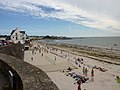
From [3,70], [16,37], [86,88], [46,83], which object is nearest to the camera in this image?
[46,83]

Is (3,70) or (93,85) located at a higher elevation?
(3,70)

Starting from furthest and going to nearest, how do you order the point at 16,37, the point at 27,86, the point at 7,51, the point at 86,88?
the point at 16,37 → the point at 86,88 → the point at 7,51 → the point at 27,86

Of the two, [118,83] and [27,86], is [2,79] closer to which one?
[27,86]

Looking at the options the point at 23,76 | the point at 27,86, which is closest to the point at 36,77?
the point at 23,76

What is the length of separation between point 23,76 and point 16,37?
184 feet

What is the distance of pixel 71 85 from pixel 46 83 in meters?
12.7

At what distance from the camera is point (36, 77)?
639 centimetres

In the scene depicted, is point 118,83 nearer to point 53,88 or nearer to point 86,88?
point 86,88

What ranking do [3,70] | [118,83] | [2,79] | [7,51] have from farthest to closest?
[118,83] → [7,51] → [3,70] → [2,79]

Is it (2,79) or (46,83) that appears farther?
(2,79)

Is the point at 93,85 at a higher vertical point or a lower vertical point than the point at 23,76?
lower

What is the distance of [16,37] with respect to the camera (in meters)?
60.6

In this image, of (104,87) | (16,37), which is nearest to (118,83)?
(104,87)

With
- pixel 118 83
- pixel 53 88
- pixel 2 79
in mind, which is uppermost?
pixel 53 88
